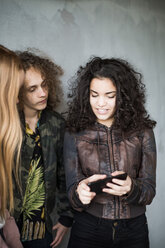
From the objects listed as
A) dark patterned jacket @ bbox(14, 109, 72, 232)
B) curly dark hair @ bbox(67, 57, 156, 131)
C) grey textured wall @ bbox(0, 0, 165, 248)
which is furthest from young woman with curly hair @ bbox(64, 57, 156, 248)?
grey textured wall @ bbox(0, 0, 165, 248)

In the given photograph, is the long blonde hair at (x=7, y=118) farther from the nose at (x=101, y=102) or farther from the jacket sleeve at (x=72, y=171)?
the nose at (x=101, y=102)

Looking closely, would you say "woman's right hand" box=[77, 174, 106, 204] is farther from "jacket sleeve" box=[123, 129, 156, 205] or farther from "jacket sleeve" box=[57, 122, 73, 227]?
"jacket sleeve" box=[57, 122, 73, 227]

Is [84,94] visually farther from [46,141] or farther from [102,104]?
[46,141]

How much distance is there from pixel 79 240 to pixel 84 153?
0.59 metres

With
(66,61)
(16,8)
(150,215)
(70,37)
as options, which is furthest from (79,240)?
(16,8)

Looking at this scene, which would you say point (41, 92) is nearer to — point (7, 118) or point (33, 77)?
point (33, 77)

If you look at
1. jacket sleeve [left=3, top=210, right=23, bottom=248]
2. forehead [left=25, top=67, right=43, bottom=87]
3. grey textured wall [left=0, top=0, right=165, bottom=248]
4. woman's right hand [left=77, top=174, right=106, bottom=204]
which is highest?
grey textured wall [left=0, top=0, right=165, bottom=248]

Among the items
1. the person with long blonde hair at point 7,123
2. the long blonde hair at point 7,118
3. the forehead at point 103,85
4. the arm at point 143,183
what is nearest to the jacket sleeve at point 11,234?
the person with long blonde hair at point 7,123

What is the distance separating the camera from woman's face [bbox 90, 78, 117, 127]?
1.86 meters

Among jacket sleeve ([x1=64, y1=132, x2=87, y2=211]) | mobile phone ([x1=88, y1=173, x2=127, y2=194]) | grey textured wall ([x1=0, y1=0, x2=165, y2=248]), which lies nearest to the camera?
mobile phone ([x1=88, y1=173, x2=127, y2=194])

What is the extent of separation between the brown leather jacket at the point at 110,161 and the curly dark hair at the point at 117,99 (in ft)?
0.21

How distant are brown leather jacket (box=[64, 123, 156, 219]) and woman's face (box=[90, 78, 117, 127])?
0.39ft

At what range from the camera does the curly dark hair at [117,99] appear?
192 centimetres

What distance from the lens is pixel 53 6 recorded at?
8.46 ft
